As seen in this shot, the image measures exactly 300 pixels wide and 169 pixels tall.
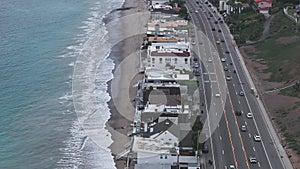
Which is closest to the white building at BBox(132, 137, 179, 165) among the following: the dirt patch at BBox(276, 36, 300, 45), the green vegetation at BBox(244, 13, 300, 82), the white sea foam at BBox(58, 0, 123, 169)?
the white sea foam at BBox(58, 0, 123, 169)

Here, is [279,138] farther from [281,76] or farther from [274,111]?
[281,76]

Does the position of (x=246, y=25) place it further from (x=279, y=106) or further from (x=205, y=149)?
(x=205, y=149)

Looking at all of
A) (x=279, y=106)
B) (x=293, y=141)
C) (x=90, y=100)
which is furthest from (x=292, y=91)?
(x=90, y=100)

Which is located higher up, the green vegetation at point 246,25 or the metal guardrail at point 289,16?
the metal guardrail at point 289,16

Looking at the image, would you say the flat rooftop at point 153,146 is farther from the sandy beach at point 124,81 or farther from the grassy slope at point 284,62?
the grassy slope at point 284,62

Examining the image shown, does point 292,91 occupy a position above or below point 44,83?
above

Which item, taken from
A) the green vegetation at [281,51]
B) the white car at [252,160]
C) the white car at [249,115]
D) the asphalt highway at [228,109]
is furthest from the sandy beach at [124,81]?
the green vegetation at [281,51]
